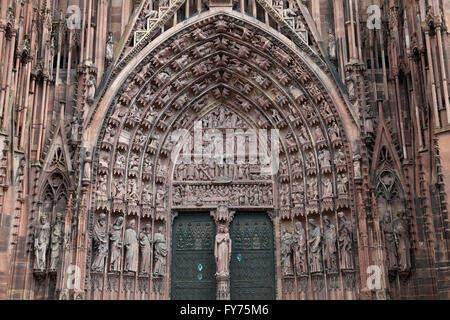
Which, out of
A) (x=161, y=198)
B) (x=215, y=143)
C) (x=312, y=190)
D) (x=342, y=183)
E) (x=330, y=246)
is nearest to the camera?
(x=330, y=246)

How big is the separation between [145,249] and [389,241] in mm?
5727

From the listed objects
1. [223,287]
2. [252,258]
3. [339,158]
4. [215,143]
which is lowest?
[223,287]

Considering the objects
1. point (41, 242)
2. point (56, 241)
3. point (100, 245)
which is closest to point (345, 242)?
point (100, 245)

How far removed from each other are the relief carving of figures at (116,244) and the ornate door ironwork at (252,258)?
9.45ft

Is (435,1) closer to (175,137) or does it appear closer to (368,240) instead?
(368,240)

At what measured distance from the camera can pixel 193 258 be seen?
14.8 m

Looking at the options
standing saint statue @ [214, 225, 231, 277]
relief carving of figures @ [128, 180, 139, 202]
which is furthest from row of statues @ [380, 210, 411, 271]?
relief carving of figures @ [128, 180, 139, 202]

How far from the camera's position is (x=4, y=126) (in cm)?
1252

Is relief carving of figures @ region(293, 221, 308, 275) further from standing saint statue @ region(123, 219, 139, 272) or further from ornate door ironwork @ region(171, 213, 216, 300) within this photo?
standing saint statue @ region(123, 219, 139, 272)

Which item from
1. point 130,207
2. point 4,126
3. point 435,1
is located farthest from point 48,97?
point 435,1

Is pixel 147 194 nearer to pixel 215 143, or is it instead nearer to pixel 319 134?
pixel 215 143

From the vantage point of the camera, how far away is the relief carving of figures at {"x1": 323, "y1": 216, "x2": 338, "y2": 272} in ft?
44.5

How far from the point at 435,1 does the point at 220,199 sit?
22.8 ft
